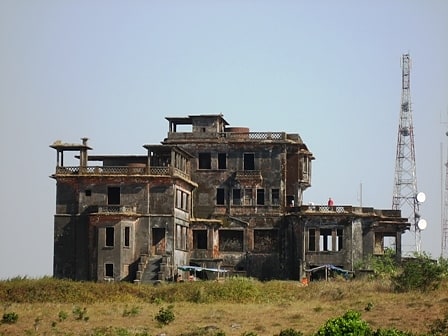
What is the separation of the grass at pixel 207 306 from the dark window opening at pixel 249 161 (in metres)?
15.2

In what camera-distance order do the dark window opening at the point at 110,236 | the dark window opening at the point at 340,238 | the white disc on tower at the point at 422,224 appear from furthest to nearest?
1. the white disc on tower at the point at 422,224
2. the dark window opening at the point at 340,238
3. the dark window opening at the point at 110,236

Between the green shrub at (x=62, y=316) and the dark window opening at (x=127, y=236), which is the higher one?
the dark window opening at (x=127, y=236)

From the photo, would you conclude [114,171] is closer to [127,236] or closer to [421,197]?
[127,236]

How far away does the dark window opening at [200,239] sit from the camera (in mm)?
72375

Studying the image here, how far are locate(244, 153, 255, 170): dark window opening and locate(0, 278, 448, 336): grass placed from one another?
50.0 feet

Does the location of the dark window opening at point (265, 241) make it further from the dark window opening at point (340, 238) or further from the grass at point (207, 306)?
the grass at point (207, 306)

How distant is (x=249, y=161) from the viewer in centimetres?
7375

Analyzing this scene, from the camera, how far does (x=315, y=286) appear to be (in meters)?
56.6

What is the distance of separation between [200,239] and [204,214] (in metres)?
2.11

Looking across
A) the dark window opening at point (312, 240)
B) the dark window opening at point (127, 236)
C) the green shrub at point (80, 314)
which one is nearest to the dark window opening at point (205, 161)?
the dark window opening at point (312, 240)

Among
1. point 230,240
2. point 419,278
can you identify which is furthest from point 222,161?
point 419,278

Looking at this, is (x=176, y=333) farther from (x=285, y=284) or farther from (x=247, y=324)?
(x=285, y=284)

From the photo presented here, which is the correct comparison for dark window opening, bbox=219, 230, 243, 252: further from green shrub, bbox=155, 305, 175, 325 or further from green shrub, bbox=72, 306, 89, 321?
green shrub, bbox=155, 305, 175, 325

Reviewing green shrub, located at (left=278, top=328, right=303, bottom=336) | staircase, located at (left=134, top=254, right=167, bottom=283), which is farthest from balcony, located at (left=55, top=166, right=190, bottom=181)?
green shrub, located at (left=278, top=328, right=303, bottom=336)
